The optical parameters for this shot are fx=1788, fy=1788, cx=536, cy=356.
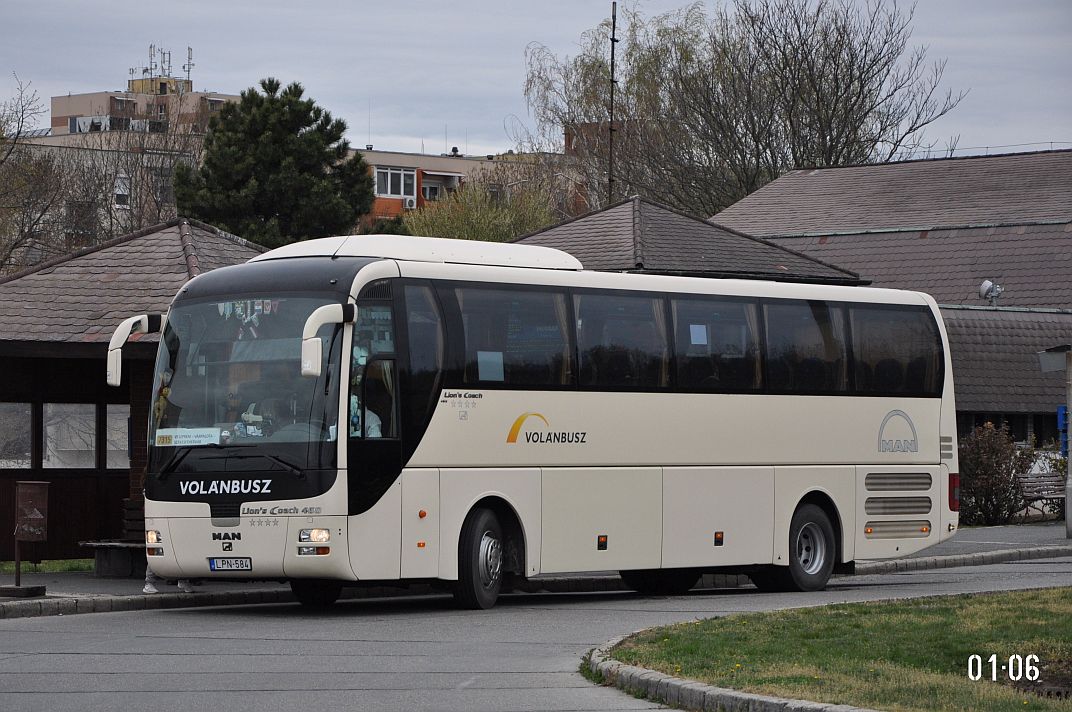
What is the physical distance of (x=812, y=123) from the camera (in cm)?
6184

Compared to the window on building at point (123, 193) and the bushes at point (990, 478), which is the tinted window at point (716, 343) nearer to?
the bushes at point (990, 478)

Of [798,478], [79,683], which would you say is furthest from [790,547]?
[79,683]

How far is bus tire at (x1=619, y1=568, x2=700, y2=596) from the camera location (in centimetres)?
2178

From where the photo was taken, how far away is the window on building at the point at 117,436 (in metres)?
23.5

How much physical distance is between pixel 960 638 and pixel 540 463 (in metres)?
6.60

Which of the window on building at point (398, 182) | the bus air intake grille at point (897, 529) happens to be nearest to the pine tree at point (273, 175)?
the bus air intake grille at point (897, 529)

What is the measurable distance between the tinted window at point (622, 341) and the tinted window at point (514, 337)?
310 mm

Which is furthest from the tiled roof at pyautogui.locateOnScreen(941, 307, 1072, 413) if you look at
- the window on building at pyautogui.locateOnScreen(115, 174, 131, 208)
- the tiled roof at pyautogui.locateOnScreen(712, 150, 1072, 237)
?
the window on building at pyautogui.locateOnScreen(115, 174, 131, 208)

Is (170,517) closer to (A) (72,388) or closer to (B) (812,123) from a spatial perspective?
(A) (72,388)

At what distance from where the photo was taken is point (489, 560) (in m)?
18.4

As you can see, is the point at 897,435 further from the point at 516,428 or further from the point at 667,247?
the point at 667,247
